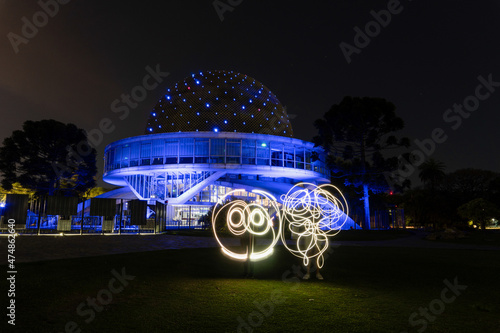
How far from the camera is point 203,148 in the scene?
117 feet

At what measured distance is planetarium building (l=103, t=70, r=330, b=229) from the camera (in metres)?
35.3

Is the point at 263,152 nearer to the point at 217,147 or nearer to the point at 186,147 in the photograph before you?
the point at 217,147

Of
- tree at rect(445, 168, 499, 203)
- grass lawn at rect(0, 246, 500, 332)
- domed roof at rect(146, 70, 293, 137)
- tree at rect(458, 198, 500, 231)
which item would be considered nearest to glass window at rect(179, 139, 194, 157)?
domed roof at rect(146, 70, 293, 137)

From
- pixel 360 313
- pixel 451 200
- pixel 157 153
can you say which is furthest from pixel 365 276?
pixel 451 200

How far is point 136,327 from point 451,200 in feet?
158

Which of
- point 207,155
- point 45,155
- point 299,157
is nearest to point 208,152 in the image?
point 207,155

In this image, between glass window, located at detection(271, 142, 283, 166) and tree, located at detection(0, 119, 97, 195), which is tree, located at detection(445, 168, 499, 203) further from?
tree, located at detection(0, 119, 97, 195)

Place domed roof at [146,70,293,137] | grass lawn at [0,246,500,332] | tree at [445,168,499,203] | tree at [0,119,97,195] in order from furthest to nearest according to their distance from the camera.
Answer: tree at [445,168,499,203] → domed roof at [146,70,293,137] → tree at [0,119,97,195] → grass lawn at [0,246,500,332]

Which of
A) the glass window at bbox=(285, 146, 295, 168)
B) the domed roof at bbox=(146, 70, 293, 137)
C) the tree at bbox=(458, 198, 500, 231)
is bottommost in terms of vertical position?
the tree at bbox=(458, 198, 500, 231)

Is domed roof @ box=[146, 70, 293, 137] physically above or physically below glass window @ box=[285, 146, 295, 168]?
above

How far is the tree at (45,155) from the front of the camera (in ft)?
114

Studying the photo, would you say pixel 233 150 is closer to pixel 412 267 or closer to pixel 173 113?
pixel 173 113

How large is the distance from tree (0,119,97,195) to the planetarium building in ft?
10.6

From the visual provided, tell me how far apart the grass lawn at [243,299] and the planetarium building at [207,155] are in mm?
24036
